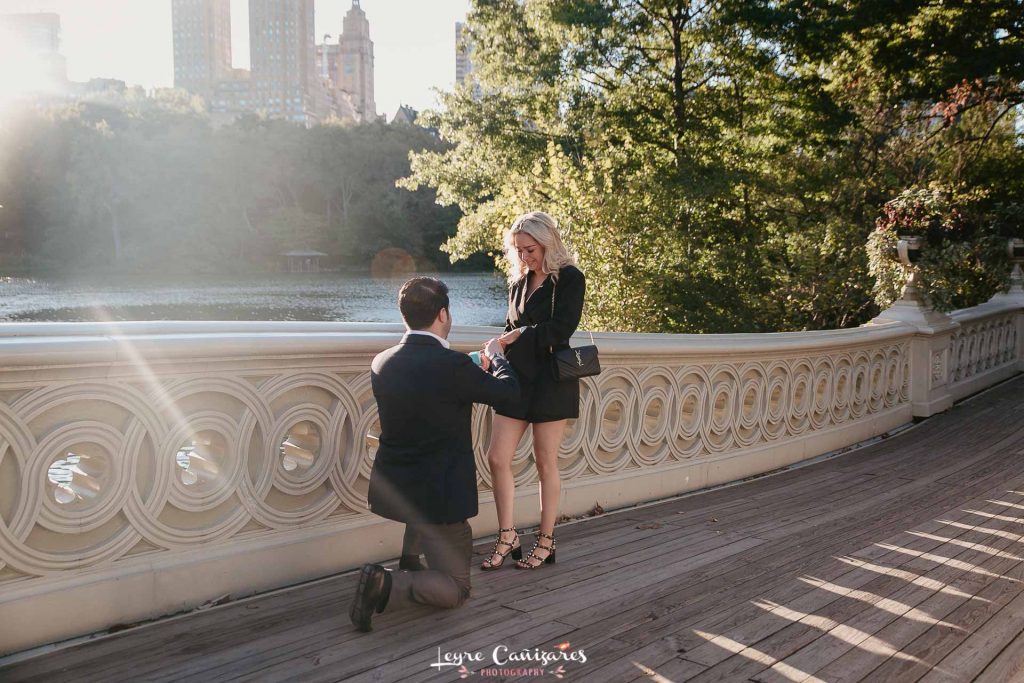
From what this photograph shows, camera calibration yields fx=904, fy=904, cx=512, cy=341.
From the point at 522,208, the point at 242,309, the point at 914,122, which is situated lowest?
the point at 242,309

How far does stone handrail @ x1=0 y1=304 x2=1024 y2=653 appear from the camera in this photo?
3117 millimetres

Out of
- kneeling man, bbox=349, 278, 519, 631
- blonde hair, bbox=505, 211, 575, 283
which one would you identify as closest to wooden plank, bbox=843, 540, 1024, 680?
kneeling man, bbox=349, 278, 519, 631

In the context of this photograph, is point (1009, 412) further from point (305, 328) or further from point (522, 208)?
point (522, 208)

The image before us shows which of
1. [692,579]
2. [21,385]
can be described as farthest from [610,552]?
[21,385]

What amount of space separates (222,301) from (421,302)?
145 feet

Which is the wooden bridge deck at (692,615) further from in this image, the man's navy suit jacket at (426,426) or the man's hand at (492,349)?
the man's hand at (492,349)

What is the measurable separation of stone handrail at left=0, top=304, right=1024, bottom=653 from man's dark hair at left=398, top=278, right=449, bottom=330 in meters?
0.57

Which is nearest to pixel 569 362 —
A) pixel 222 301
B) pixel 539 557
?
pixel 539 557

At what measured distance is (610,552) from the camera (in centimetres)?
450

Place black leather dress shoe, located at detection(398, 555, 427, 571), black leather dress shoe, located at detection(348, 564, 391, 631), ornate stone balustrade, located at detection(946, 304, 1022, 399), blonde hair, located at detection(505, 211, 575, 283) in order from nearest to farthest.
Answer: black leather dress shoe, located at detection(348, 564, 391, 631)
black leather dress shoe, located at detection(398, 555, 427, 571)
blonde hair, located at detection(505, 211, 575, 283)
ornate stone balustrade, located at detection(946, 304, 1022, 399)

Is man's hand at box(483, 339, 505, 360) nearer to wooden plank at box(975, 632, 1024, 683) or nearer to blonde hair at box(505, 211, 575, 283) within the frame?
blonde hair at box(505, 211, 575, 283)

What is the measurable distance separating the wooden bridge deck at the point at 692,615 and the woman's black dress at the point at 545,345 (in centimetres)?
76

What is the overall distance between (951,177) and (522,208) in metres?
8.21

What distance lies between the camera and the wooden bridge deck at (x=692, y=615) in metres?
3.06
